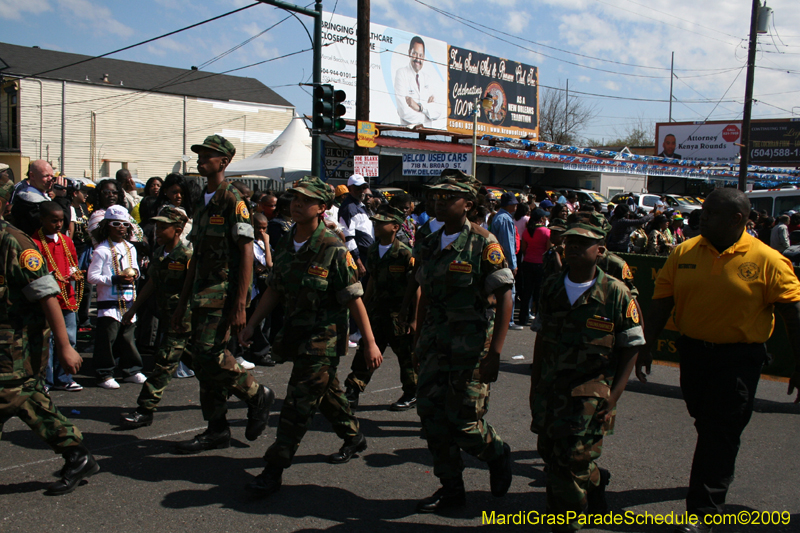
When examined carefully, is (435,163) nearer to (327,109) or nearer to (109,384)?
(327,109)

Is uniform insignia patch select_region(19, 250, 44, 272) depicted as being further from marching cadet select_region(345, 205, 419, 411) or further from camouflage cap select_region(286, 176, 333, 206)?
marching cadet select_region(345, 205, 419, 411)

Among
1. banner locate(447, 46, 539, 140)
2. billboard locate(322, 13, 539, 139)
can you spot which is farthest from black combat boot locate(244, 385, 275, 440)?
banner locate(447, 46, 539, 140)

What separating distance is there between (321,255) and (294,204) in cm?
36

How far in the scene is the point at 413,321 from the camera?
514 cm

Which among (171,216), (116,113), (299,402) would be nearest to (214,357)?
(299,402)

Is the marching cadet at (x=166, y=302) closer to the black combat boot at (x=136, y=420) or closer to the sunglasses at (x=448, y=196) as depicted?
the black combat boot at (x=136, y=420)

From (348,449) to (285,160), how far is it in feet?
54.1

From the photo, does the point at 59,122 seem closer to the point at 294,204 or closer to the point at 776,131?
the point at 294,204

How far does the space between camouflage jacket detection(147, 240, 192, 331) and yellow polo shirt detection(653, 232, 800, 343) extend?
399 cm

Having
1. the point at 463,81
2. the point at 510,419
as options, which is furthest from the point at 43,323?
the point at 463,81

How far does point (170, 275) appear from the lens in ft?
17.7

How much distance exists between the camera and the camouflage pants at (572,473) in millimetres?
3000

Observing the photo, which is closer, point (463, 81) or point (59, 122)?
point (463, 81)

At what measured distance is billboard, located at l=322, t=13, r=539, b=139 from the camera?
24.5 m
